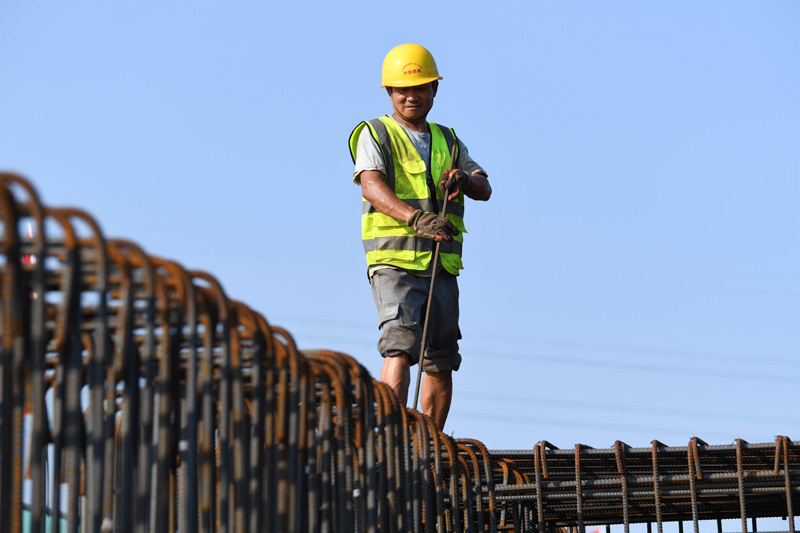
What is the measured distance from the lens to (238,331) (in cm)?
308

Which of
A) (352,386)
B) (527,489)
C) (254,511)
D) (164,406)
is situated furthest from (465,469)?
(164,406)

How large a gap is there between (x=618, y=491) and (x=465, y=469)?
970 millimetres

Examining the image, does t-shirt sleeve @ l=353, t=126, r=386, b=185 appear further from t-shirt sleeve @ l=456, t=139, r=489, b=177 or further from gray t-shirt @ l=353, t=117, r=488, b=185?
t-shirt sleeve @ l=456, t=139, r=489, b=177

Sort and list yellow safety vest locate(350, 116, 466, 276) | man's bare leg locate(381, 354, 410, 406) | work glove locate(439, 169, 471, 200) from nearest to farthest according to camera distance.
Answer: man's bare leg locate(381, 354, 410, 406) → yellow safety vest locate(350, 116, 466, 276) → work glove locate(439, 169, 471, 200)

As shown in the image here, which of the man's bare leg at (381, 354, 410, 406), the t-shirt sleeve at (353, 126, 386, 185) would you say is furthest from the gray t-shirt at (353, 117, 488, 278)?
the man's bare leg at (381, 354, 410, 406)

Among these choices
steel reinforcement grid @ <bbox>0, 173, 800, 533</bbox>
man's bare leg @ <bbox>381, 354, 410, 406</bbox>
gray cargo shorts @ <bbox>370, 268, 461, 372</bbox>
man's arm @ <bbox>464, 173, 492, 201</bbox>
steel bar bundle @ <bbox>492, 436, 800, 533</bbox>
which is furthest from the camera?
man's arm @ <bbox>464, 173, 492, 201</bbox>

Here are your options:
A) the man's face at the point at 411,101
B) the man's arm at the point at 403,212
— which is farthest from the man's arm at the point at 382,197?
the man's face at the point at 411,101

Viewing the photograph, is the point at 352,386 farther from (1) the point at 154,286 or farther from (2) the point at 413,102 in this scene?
(2) the point at 413,102

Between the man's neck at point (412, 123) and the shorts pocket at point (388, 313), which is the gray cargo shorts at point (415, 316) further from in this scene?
the man's neck at point (412, 123)

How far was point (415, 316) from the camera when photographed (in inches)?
278

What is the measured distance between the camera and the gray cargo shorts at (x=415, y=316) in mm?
6926

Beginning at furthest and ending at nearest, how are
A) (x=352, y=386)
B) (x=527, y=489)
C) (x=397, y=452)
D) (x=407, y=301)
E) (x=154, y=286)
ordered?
(x=407, y=301), (x=527, y=489), (x=397, y=452), (x=352, y=386), (x=154, y=286)

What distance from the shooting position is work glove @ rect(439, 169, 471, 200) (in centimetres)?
745

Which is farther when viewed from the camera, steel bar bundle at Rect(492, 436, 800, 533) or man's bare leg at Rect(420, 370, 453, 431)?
man's bare leg at Rect(420, 370, 453, 431)
